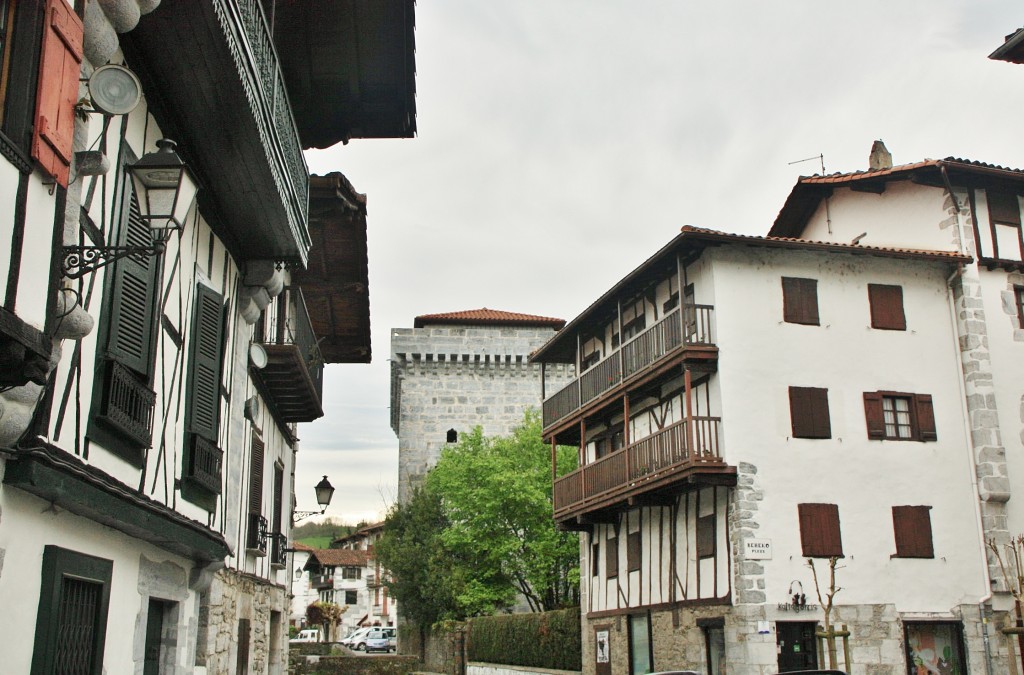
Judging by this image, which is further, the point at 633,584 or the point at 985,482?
the point at 633,584

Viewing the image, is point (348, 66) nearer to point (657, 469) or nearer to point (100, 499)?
point (100, 499)

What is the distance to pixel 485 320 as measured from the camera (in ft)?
171

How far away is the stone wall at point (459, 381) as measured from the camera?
164 ft

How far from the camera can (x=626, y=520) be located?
25766mm

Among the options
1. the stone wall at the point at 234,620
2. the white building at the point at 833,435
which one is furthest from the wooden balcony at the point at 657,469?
the stone wall at the point at 234,620

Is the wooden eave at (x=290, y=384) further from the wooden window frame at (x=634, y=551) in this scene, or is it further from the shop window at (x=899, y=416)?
the shop window at (x=899, y=416)

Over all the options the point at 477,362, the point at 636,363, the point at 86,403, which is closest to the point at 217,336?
the point at 86,403

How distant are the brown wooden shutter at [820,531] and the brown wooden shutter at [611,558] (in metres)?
6.49

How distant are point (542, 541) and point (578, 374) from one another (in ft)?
34.8

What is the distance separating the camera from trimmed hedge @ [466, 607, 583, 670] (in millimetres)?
29188

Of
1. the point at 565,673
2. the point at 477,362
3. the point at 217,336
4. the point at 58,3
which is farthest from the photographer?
the point at 477,362

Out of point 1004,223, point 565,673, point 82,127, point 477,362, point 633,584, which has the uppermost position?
point 477,362

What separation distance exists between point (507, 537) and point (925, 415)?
1924 centimetres

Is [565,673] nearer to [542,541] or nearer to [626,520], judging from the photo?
[626,520]
